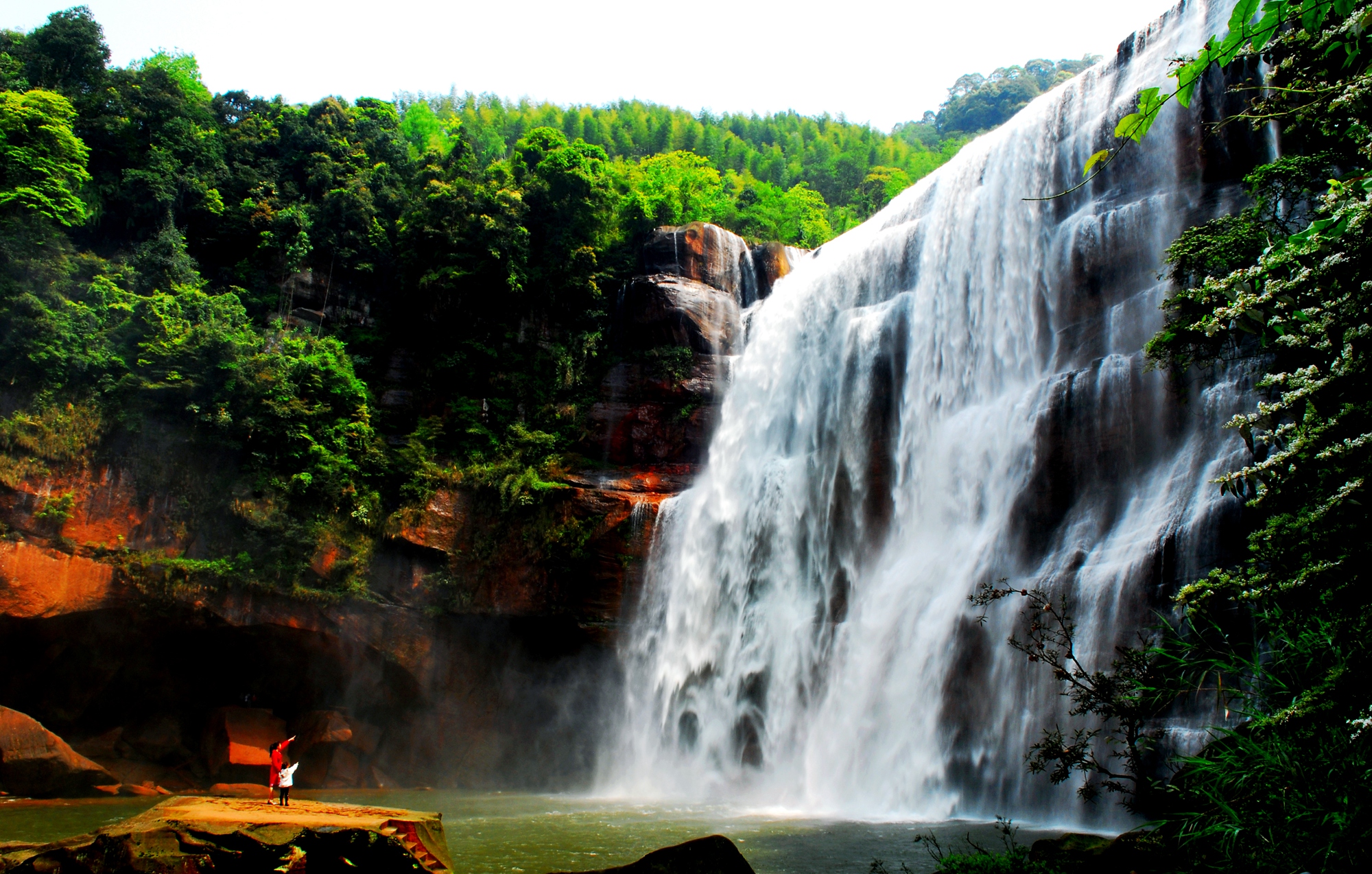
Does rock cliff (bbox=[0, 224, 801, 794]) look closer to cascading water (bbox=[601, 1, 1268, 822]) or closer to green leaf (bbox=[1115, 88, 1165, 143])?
cascading water (bbox=[601, 1, 1268, 822])

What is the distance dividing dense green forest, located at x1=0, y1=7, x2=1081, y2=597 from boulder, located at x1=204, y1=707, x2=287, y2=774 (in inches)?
123

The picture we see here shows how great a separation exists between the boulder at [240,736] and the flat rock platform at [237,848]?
11812mm

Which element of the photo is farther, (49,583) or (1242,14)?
(49,583)

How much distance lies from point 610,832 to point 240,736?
10702mm

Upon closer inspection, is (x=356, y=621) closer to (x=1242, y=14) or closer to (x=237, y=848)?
(x=237, y=848)

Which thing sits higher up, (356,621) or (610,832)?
(356,621)

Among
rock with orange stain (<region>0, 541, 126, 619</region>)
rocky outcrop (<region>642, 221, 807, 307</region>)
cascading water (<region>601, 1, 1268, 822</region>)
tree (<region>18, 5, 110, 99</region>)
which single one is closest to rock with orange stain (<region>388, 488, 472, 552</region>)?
cascading water (<region>601, 1, 1268, 822</region>)

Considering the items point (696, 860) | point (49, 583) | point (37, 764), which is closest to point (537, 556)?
point (49, 583)

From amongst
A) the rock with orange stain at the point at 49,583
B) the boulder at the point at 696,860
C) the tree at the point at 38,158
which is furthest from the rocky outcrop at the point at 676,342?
the boulder at the point at 696,860

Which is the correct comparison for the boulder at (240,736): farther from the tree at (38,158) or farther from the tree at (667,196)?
the tree at (667,196)

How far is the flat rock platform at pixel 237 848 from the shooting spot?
6691 millimetres

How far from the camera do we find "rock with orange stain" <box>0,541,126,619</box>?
52.8 feet

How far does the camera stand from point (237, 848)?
6.74 meters

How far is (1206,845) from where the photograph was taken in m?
6.09
